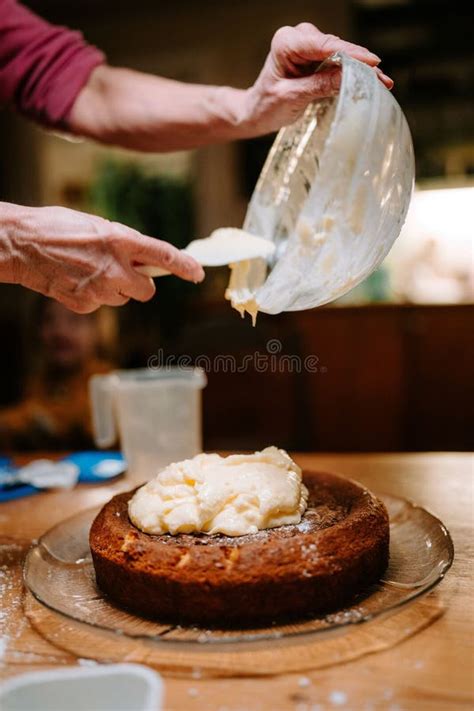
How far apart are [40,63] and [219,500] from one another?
4.06ft

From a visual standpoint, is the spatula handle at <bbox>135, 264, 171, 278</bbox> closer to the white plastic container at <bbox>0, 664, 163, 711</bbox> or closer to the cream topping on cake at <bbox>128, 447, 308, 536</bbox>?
the cream topping on cake at <bbox>128, 447, 308, 536</bbox>

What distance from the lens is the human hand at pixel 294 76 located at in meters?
1.13

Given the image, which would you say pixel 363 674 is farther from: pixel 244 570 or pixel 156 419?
pixel 156 419

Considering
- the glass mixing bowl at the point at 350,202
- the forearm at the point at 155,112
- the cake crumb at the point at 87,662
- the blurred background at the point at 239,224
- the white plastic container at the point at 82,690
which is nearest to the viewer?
the white plastic container at the point at 82,690

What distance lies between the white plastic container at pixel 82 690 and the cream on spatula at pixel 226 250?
2.07 ft

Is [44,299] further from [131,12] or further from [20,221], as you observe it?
[131,12]

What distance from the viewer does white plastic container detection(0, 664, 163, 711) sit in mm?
571

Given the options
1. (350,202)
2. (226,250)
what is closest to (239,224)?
(226,250)

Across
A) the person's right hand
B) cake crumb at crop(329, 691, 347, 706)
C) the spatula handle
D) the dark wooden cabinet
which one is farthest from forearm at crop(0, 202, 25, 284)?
the dark wooden cabinet

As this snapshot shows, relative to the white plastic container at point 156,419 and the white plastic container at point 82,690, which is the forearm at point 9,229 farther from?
the white plastic container at point 82,690

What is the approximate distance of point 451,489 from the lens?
Answer: 1.37 meters

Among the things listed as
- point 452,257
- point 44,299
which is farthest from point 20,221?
point 452,257

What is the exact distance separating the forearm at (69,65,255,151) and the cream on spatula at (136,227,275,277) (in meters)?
0.39

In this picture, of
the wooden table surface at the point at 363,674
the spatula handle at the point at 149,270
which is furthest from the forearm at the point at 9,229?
the wooden table surface at the point at 363,674
